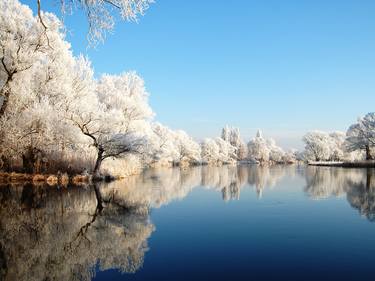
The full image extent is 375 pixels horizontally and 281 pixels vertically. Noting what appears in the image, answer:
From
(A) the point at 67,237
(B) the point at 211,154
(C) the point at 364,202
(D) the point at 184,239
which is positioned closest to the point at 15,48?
(A) the point at 67,237

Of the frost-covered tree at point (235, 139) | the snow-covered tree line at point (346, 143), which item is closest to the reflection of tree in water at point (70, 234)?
the snow-covered tree line at point (346, 143)

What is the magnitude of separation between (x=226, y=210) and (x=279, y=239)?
5549 mm

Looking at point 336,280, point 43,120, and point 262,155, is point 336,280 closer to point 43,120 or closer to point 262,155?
point 43,120

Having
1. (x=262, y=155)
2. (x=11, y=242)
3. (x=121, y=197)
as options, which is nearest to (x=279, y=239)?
(x=11, y=242)

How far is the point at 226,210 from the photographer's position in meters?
16.4

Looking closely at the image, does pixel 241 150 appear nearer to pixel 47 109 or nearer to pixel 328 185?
pixel 328 185

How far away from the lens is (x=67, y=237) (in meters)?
11.0

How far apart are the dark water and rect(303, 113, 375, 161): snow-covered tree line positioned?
179 feet

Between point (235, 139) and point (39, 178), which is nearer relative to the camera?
point (39, 178)

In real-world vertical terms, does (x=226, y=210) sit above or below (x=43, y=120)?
below

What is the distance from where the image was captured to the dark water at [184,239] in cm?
809

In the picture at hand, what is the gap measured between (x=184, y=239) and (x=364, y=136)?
6578cm

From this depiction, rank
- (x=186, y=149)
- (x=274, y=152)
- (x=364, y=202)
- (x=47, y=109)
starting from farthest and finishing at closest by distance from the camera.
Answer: (x=274, y=152) → (x=186, y=149) → (x=47, y=109) → (x=364, y=202)

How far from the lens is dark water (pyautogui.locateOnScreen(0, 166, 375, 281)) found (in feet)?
26.5
